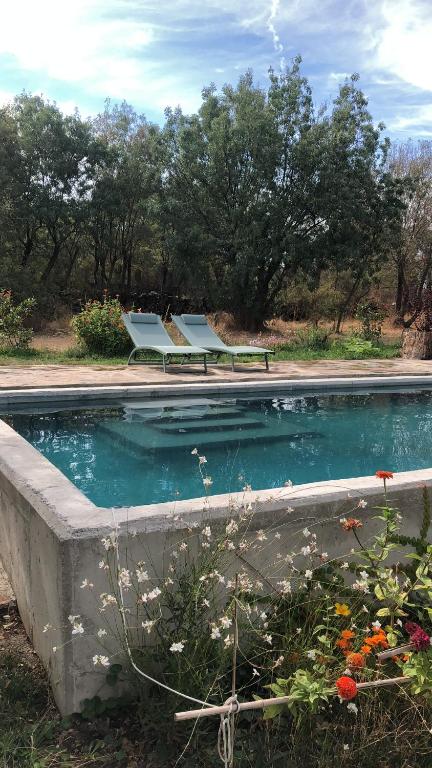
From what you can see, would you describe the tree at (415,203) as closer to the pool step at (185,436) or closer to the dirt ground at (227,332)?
the dirt ground at (227,332)

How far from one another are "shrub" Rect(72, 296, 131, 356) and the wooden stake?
9659mm

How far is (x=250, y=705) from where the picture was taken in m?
1.65

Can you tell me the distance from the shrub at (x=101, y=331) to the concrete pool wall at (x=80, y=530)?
8252 mm

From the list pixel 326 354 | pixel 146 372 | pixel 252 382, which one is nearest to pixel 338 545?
pixel 252 382

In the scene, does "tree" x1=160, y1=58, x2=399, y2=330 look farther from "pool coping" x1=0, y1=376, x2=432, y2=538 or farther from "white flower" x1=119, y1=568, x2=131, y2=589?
"white flower" x1=119, y1=568, x2=131, y2=589

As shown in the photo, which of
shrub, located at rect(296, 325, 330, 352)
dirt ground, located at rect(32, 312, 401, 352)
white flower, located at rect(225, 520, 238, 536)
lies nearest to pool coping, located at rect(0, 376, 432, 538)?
white flower, located at rect(225, 520, 238, 536)

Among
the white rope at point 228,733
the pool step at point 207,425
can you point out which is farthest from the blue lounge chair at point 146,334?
the white rope at point 228,733

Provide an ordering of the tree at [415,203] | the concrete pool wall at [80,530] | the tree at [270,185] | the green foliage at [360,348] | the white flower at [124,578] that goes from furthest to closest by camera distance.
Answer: the tree at [415,203], the tree at [270,185], the green foliage at [360,348], the concrete pool wall at [80,530], the white flower at [124,578]

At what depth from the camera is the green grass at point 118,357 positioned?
1022 centimetres

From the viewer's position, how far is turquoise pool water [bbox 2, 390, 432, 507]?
501 centimetres

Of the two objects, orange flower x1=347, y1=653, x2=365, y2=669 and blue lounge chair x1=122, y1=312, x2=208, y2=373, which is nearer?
orange flower x1=347, y1=653, x2=365, y2=669

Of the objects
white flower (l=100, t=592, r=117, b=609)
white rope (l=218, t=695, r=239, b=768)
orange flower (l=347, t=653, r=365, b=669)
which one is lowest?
white rope (l=218, t=695, r=239, b=768)

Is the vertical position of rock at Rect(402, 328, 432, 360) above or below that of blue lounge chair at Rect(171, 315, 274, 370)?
below

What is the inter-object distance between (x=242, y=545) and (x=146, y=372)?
23.3ft
